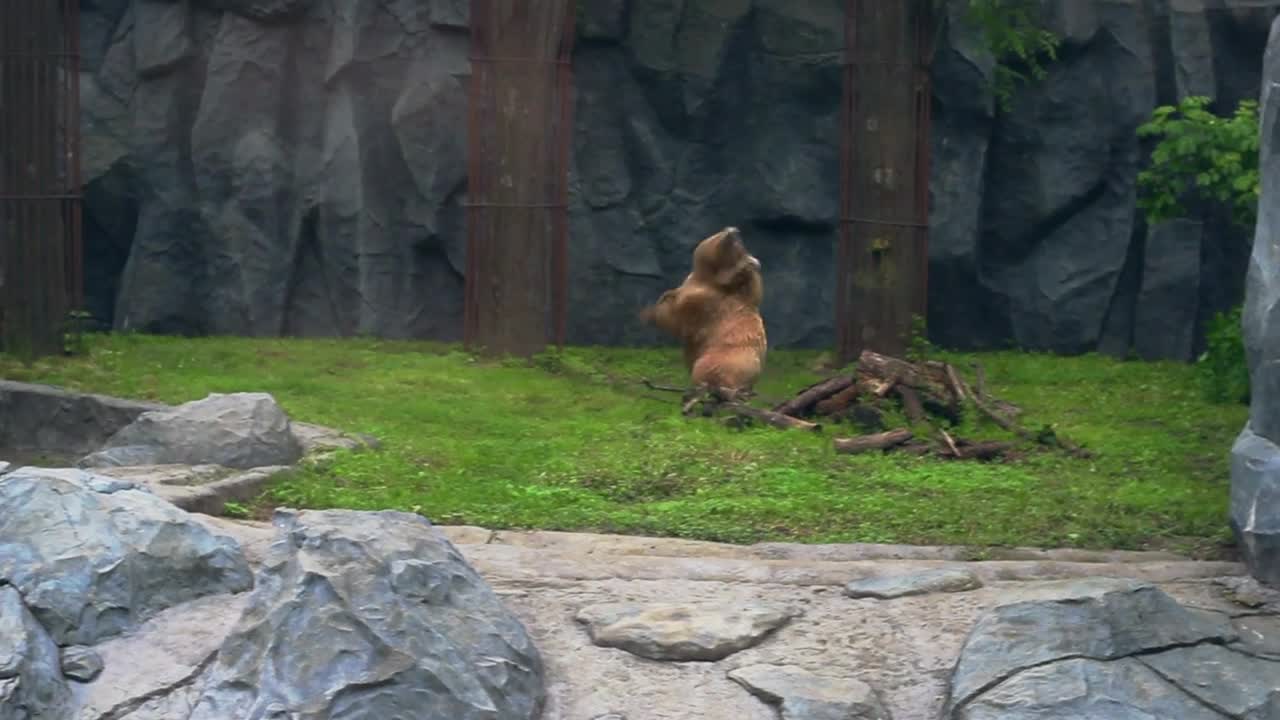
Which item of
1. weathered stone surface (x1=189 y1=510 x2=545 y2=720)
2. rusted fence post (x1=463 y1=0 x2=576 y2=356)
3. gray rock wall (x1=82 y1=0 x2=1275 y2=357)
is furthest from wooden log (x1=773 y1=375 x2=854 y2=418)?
gray rock wall (x1=82 y1=0 x2=1275 y2=357)

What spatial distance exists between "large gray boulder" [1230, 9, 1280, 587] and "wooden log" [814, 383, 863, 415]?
9.57 feet

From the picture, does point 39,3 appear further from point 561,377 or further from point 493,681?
point 493,681

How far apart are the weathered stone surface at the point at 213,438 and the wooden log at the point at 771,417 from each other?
228 cm

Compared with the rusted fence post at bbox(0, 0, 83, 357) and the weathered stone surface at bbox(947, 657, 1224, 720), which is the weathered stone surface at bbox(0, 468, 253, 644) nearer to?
the weathered stone surface at bbox(947, 657, 1224, 720)

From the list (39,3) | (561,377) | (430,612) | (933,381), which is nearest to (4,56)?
(39,3)

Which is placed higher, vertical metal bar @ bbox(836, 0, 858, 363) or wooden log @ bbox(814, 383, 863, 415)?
vertical metal bar @ bbox(836, 0, 858, 363)

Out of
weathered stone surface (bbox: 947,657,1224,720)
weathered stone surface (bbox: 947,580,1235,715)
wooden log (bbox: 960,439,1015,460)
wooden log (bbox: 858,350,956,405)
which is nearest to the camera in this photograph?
weathered stone surface (bbox: 947,657,1224,720)

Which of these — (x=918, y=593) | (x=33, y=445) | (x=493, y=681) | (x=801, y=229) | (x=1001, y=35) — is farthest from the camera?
(x=801, y=229)

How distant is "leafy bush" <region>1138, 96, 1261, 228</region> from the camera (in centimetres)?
1020

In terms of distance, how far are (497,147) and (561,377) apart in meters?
1.71

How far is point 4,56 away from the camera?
1090 cm

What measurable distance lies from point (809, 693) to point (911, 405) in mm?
3615

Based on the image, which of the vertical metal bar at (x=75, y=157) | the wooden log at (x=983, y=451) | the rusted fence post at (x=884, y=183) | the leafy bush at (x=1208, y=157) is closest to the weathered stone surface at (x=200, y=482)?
the wooden log at (x=983, y=451)

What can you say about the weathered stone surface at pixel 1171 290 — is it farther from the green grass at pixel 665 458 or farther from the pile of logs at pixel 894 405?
the pile of logs at pixel 894 405
